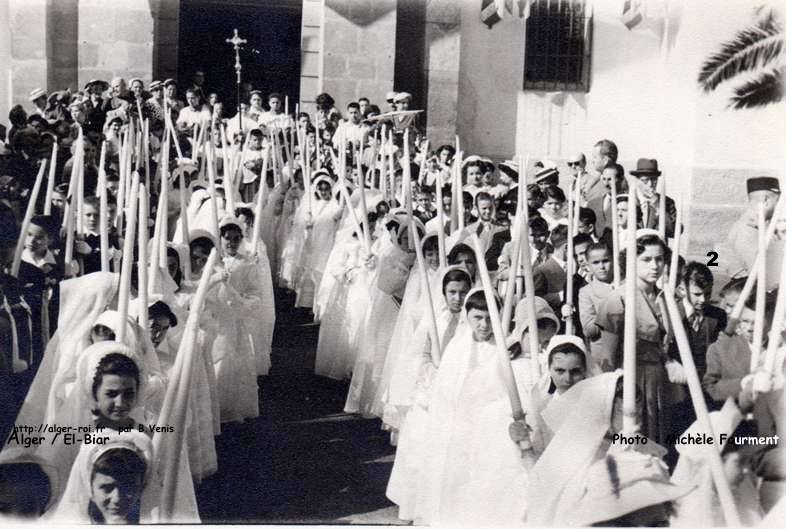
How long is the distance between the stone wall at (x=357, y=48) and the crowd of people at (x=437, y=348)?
653cm

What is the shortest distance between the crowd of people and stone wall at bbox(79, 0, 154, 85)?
588cm

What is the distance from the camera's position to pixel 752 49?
733cm

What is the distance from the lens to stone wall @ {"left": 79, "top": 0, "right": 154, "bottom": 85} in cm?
1551

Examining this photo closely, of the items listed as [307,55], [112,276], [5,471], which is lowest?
[5,471]

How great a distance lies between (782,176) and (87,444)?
471 cm

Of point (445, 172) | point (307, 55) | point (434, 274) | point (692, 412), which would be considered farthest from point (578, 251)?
point (307, 55)

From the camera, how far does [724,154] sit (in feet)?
31.8

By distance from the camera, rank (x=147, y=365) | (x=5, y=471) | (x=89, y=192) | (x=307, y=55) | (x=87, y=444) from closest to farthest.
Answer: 1. (x=87, y=444)
2. (x=5, y=471)
3. (x=147, y=365)
4. (x=89, y=192)
5. (x=307, y=55)

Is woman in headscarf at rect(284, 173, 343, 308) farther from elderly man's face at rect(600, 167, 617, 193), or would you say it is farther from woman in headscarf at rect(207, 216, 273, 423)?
woman in headscarf at rect(207, 216, 273, 423)

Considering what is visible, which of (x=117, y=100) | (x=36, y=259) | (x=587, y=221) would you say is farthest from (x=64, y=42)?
(x=587, y=221)

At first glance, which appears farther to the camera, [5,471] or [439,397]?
[439,397]

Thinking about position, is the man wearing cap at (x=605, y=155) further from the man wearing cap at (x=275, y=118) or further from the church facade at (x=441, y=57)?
the man wearing cap at (x=275, y=118)

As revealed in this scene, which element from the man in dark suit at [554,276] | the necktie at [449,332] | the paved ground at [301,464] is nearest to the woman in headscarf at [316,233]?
the paved ground at [301,464]

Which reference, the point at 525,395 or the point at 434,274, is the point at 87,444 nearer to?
the point at 525,395
